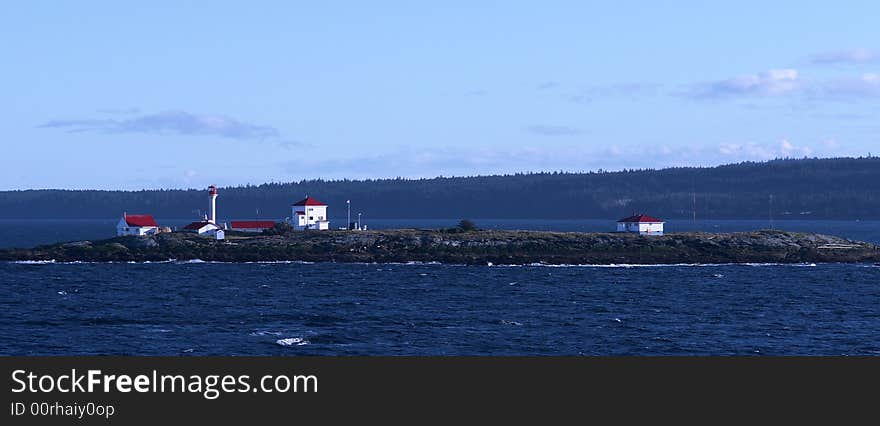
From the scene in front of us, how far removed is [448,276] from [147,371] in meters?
67.1

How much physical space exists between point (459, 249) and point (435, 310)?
48.4 m

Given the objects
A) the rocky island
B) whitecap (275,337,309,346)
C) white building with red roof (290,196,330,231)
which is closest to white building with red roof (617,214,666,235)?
the rocky island

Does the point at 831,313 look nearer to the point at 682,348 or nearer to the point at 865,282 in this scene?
the point at 682,348

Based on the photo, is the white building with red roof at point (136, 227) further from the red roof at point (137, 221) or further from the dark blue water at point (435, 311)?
the dark blue water at point (435, 311)

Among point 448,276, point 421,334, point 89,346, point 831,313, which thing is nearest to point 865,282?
point 831,313

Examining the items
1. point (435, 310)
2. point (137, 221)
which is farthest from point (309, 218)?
point (435, 310)

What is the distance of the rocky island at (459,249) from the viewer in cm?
11725

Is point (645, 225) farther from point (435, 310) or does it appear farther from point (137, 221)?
point (435, 310)

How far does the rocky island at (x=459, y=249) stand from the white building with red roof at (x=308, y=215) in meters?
7.44

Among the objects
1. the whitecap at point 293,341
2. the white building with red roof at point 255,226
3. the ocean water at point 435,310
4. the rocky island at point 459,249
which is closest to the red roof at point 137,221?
the rocky island at point 459,249

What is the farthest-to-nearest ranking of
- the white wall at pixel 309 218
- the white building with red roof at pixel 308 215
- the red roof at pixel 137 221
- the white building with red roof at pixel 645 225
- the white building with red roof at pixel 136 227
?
the white wall at pixel 309 218, the white building with red roof at pixel 308 215, the white building with red roof at pixel 645 225, the red roof at pixel 137 221, the white building with red roof at pixel 136 227

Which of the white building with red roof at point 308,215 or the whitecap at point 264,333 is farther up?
the white building with red roof at point 308,215

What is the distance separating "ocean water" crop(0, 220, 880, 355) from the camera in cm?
5669

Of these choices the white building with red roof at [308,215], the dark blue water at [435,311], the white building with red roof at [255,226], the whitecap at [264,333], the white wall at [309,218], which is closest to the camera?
the dark blue water at [435,311]
